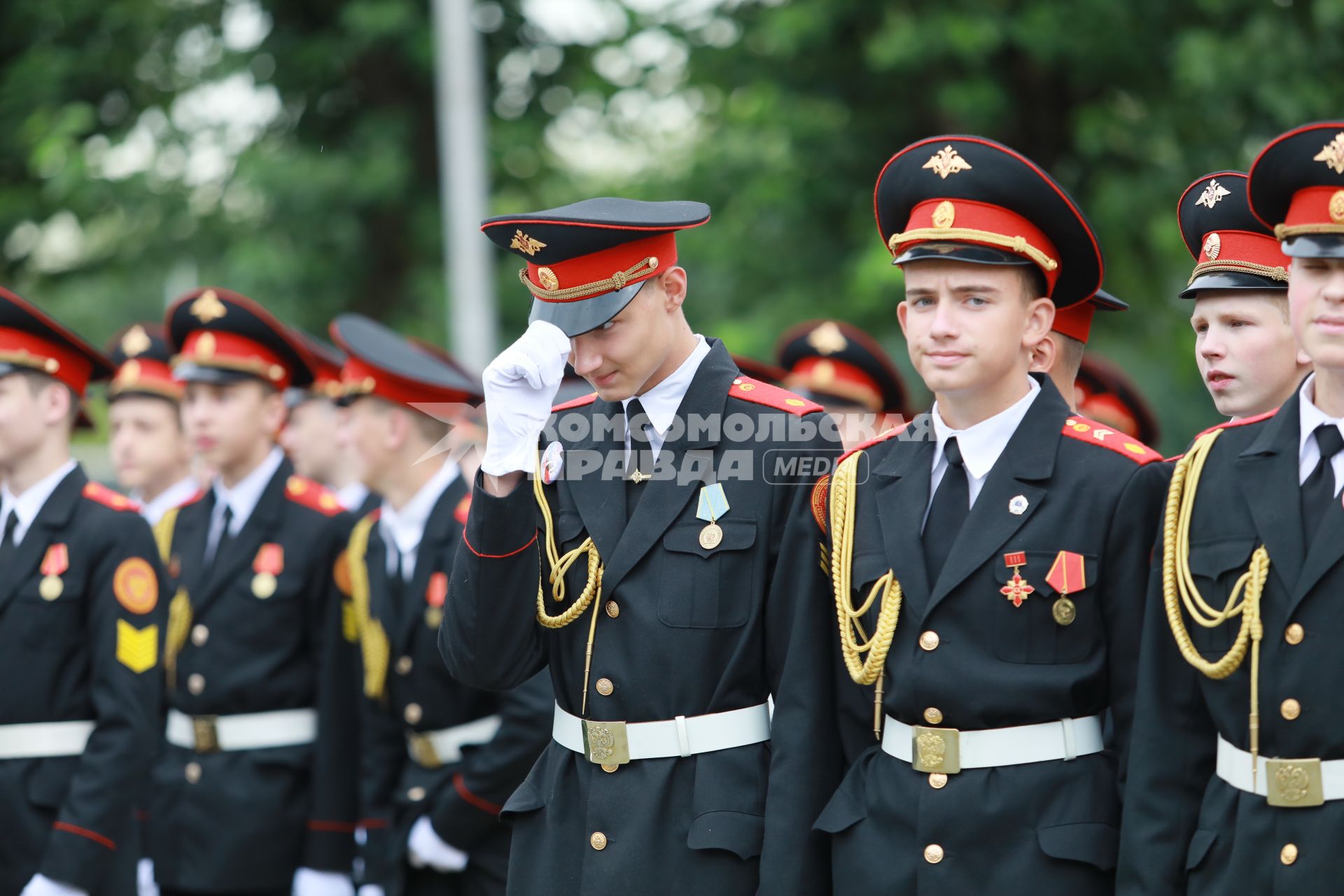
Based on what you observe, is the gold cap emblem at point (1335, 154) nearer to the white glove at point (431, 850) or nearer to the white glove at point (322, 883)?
the white glove at point (431, 850)

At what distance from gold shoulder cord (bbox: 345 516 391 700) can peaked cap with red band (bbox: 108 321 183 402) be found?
81.4 inches

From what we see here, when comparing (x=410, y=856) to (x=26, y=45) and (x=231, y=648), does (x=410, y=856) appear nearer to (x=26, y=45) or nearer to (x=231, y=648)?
(x=231, y=648)

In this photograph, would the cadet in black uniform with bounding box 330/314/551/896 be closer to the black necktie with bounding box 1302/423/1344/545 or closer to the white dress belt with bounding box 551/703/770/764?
the white dress belt with bounding box 551/703/770/764

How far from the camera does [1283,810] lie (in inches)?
117

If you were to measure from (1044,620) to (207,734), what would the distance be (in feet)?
11.9

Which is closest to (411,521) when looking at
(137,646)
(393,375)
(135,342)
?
(393,375)

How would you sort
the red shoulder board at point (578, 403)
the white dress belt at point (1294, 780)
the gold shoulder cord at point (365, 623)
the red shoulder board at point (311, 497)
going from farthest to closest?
the red shoulder board at point (311, 497) < the gold shoulder cord at point (365, 623) < the red shoulder board at point (578, 403) < the white dress belt at point (1294, 780)

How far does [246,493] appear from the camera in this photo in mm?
6207

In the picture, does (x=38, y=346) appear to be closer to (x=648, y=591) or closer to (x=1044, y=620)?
(x=648, y=591)

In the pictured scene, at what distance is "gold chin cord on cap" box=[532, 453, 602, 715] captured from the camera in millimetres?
3705

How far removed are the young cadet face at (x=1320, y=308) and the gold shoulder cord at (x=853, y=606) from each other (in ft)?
3.24

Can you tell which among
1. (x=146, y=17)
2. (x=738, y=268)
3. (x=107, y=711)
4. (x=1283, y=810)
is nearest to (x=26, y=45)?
(x=146, y=17)

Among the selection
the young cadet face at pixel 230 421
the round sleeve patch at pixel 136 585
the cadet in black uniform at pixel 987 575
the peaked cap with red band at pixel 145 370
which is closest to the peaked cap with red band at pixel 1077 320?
the cadet in black uniform at pixel 987 575

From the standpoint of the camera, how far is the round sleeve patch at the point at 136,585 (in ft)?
16.4
